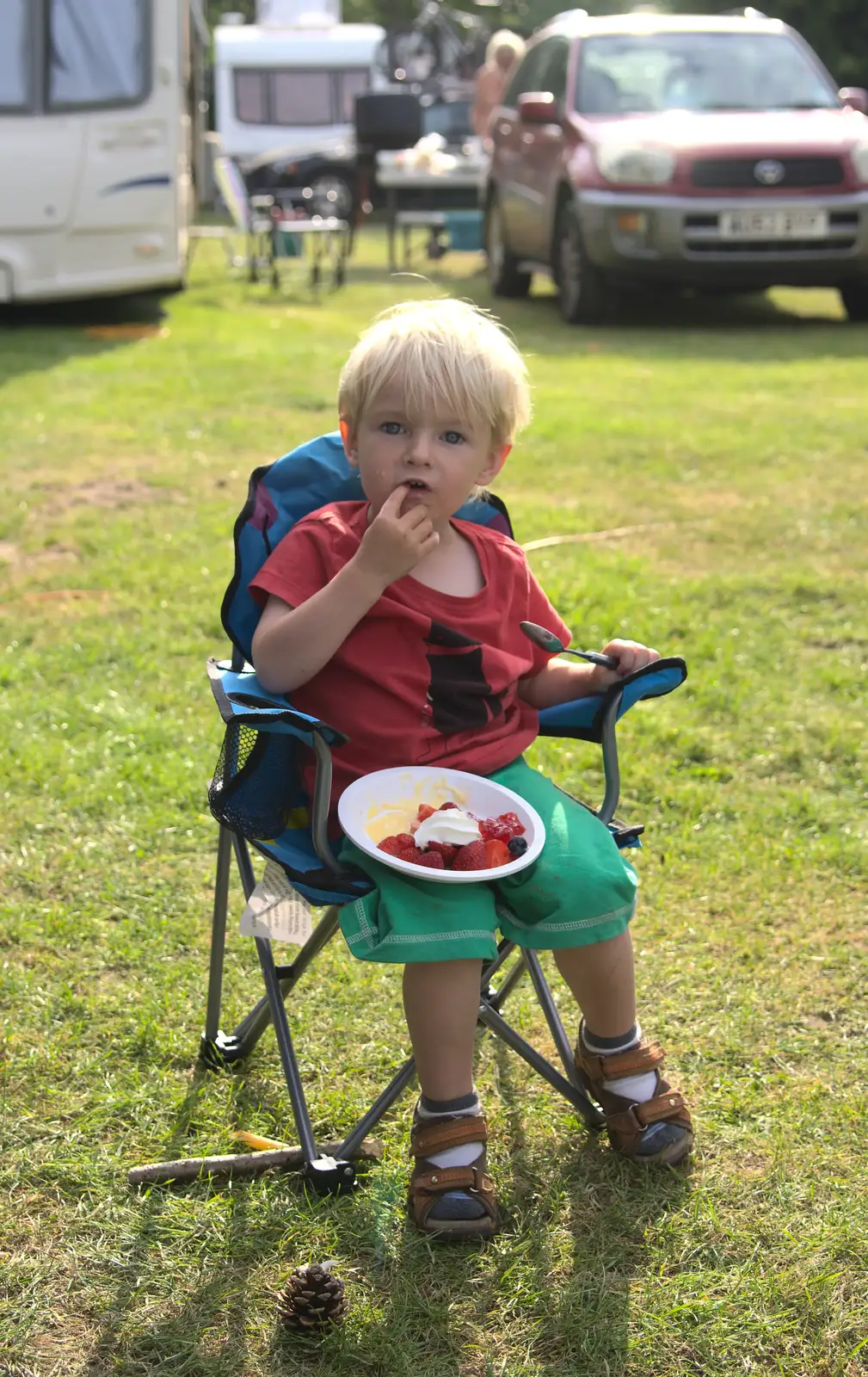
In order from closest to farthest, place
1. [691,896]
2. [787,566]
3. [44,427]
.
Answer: [691,896] < [787,566] < [44,427]

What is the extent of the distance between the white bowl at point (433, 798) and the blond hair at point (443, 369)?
1.79ft

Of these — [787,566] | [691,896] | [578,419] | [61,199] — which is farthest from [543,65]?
[691,896]

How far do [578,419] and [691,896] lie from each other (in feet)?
14.1

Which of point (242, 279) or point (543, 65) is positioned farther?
point (242, 279)

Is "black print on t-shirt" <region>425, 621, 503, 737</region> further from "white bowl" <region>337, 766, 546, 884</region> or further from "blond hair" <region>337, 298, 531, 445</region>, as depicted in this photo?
"blond hair" <region>337, 298, 531, 445</region>

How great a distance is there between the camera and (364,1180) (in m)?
2.30

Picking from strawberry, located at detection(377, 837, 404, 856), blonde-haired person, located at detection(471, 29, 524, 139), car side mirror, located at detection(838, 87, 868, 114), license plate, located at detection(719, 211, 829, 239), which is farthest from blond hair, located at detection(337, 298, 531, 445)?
blonde-haired person, located at detection(471, 29, 524, 139)

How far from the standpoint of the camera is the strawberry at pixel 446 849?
6.98ft

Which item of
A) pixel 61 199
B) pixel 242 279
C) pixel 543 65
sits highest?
pixel 543 65

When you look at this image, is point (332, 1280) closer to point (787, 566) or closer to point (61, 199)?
point (787, 566)

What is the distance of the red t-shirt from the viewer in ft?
7.65

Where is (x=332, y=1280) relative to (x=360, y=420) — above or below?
below

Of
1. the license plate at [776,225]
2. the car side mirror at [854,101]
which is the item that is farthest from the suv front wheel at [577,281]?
the car side mirror at [854,101]

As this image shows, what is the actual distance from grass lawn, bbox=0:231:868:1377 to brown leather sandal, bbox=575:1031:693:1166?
0.15 feet
